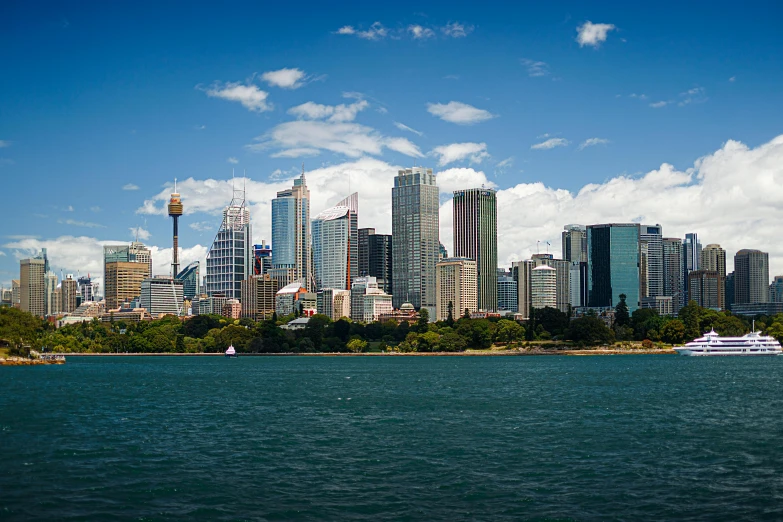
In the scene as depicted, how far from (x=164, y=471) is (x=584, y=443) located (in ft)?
75.9

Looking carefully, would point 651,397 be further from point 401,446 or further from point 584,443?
point 401,446

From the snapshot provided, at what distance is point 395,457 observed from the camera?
45531mm

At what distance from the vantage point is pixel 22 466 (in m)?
42.7

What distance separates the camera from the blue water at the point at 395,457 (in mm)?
34219

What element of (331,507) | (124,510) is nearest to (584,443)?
(331,507)

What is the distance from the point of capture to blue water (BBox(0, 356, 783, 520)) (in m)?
34.2

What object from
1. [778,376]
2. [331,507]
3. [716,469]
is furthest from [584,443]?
[778,376]

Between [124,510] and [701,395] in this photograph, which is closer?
[124,510]

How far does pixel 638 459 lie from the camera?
44.3 m

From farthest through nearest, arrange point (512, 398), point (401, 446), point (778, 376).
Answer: point (778, 376) → point (512, 398) → point (401, 446)

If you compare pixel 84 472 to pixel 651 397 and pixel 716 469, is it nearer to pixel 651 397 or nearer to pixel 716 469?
pixel 716 469

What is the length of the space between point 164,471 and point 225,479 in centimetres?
372

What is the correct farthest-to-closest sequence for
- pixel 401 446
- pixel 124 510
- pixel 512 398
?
pixel 512 398 < pixel 401 446 < pixel 124 510

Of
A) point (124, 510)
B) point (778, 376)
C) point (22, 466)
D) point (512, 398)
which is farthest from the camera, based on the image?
point (778, 376)
